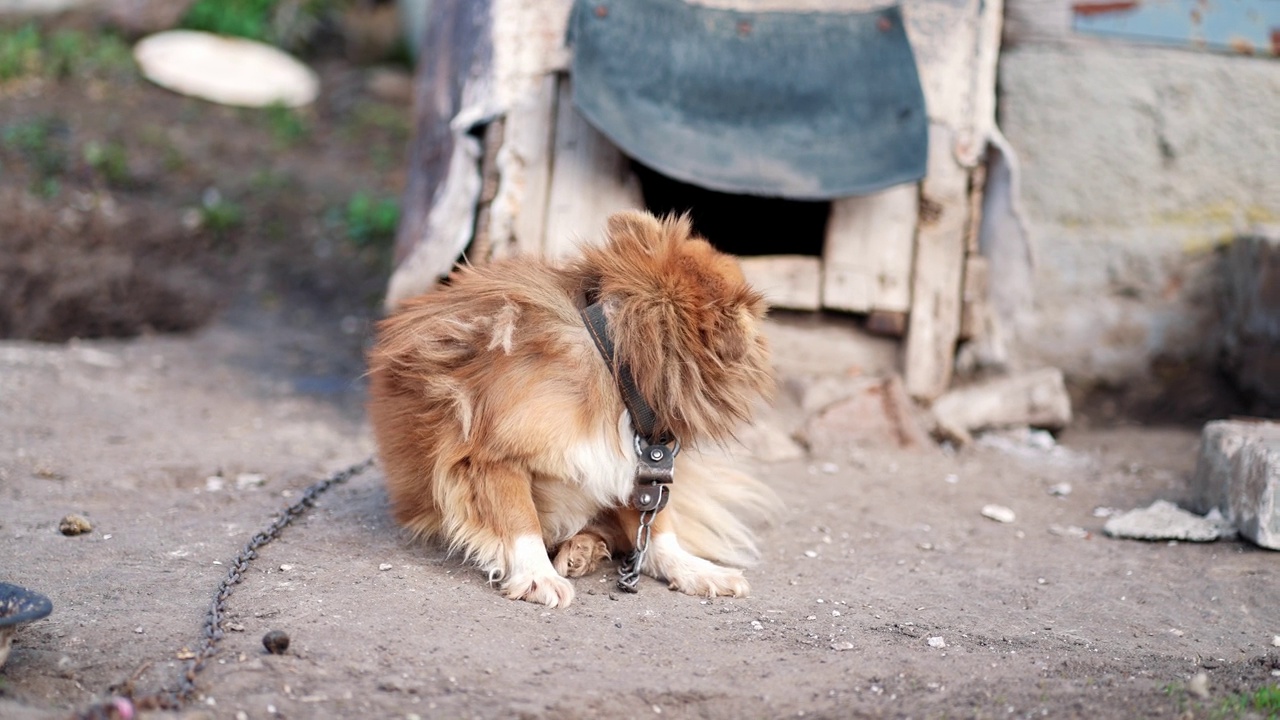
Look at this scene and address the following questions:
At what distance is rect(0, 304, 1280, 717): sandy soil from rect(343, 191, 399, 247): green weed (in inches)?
126

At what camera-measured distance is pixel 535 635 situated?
2955 millimetres

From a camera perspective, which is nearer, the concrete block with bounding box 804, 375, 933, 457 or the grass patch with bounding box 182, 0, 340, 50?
the concrete block with bounding box 804, 375, 933, 457

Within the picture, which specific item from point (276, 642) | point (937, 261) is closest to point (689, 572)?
point (276, 642)

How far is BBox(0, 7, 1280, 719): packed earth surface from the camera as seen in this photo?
2656 mm

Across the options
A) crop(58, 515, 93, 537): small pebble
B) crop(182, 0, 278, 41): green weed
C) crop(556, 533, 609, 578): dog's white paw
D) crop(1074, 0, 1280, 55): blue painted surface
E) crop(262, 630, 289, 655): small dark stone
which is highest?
crop(1074, 0, 1280, 55): blue painted surface

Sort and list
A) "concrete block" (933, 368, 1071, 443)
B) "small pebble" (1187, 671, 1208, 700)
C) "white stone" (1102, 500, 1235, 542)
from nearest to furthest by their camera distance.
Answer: "small pebble" (1187, 671, 1208, 700), "white stone" (1102, 500, 1235, 542), "concrete block" (933, 368, 1071, 443)

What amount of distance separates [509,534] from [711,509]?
0.78 meters

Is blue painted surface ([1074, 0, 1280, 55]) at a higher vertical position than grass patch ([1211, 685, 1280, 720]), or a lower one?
higher

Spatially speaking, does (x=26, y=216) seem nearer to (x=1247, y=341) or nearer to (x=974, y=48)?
(x=974, y=48)

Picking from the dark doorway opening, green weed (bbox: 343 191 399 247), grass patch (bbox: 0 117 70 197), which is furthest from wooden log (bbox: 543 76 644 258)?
grass patch (bbox: 0 117 70 197)

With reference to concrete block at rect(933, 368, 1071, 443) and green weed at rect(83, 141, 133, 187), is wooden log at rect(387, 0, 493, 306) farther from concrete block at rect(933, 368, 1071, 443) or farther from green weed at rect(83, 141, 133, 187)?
green weed at rect(83, 141, 133, 187)

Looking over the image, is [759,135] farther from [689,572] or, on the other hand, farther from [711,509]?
[689,572]

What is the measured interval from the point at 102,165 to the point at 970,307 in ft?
20.8

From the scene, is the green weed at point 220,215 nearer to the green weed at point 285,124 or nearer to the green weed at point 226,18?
the green weed at point 285,124
